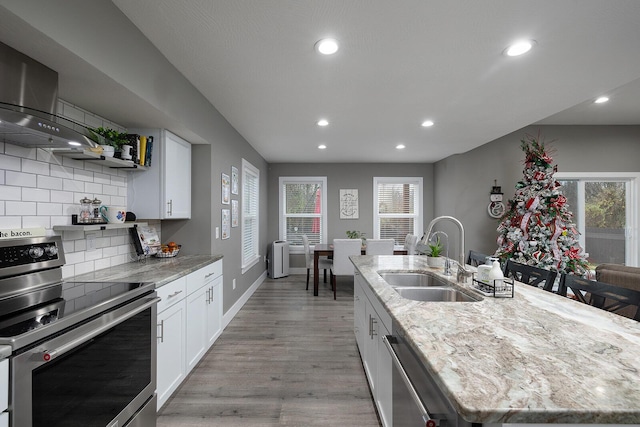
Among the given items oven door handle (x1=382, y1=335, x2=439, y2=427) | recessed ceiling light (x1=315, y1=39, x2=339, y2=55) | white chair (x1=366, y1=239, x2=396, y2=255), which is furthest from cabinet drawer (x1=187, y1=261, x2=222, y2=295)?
white chair (x1=366, y1=239, x2=396, y2=255)

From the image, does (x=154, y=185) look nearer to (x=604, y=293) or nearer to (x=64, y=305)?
(x=64, y=305)

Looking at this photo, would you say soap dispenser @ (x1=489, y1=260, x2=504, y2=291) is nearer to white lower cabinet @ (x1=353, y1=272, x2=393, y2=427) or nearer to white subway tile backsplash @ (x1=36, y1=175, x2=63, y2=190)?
white lower cabinet @ (x1=353, y1=272, x2=393, y2=427)

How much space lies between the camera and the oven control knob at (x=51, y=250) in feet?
5.07

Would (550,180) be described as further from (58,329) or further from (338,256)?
(58,329)

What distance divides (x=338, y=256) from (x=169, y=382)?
9.94 feet

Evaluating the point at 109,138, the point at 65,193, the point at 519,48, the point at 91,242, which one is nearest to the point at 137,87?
the point at 109,138

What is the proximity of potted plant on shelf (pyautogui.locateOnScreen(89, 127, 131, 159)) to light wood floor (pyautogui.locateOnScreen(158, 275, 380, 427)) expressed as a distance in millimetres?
1813

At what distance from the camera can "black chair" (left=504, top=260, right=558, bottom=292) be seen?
2.03 meters

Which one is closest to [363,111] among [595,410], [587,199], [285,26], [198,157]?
[285,26]

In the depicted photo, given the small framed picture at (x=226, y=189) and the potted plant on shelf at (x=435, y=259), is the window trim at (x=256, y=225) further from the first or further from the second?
the potted plant on shelf at (x=435, y=259)

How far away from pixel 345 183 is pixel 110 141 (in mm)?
4751

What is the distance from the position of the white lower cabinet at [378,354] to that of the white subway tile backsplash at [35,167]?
2.17 m

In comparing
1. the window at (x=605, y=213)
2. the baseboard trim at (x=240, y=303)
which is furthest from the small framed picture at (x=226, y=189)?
the window at (x=605, y=213)

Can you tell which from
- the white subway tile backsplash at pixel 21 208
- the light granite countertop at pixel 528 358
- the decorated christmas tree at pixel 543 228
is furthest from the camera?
the decorated christmas tree at pixel 543 228
